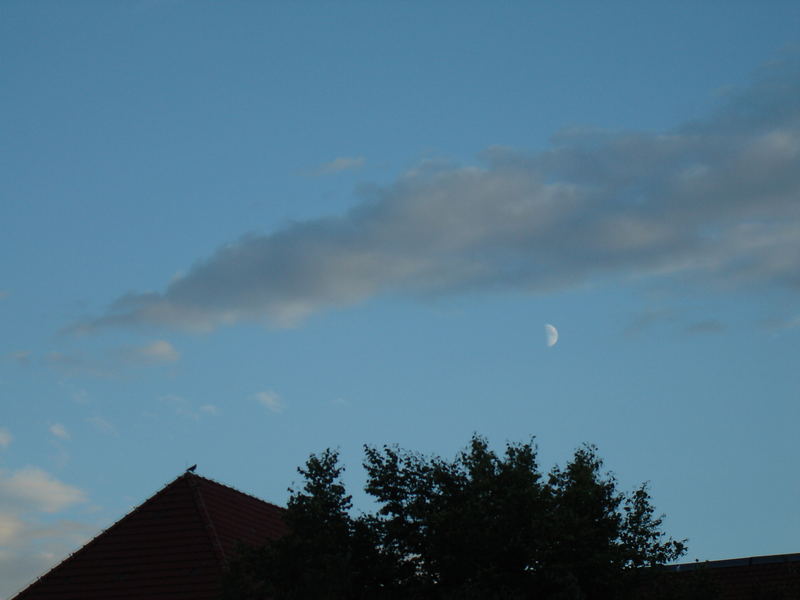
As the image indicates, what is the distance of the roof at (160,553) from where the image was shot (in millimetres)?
36000

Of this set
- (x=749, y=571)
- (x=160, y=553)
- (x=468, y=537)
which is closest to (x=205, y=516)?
(x=160, y=553)

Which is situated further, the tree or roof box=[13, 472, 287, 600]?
roof box=[13, 472, 287, 600]

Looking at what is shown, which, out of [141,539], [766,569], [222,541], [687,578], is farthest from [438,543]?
[766,569]

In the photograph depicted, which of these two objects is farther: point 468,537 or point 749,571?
point 749,571

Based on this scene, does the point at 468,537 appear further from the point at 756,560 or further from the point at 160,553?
the point at 756,560

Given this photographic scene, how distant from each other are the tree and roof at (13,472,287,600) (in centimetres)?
753

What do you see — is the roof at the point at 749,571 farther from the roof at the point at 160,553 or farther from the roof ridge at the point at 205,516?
the roof at the point at 160,553

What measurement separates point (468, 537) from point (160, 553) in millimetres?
14317

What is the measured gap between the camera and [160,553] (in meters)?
37.2

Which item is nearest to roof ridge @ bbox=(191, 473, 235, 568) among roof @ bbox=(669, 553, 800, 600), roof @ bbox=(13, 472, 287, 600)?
roof @ bbox=(13, 472, 287, 600)

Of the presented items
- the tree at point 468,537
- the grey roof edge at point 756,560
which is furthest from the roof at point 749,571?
the tree at point 468,537

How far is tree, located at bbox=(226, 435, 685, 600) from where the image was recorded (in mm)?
27922

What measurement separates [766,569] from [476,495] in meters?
22.5

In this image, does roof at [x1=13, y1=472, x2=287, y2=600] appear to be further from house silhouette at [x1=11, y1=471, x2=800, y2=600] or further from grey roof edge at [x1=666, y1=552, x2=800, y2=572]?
grey roof edge at [x1=666, y1=552, x2=800, y2=572]
